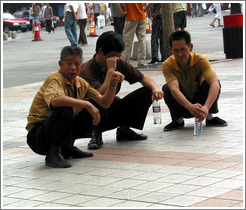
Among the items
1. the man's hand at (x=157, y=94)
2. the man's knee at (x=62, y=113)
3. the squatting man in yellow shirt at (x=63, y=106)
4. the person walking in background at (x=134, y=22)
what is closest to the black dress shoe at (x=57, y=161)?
the squatting man in yellow shirt at (x=63, y=106)

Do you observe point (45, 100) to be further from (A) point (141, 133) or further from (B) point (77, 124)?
(A) point (141, 133)

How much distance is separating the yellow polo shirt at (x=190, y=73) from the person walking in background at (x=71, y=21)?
12.2m

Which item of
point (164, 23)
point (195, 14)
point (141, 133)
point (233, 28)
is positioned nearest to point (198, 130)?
point (141, 133)

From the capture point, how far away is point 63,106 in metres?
5.67

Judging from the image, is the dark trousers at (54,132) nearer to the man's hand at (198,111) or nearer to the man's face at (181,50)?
the man's hand at (198,111)

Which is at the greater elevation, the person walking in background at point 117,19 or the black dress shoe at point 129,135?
the person walking in background at point 117,19

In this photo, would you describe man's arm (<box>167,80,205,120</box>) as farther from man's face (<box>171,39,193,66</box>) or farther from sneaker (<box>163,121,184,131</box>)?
sneaker (<box>163,121,184,131</box>)

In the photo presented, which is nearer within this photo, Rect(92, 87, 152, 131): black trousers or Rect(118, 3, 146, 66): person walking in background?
Rect(92, 87, 152, 131): black trousers

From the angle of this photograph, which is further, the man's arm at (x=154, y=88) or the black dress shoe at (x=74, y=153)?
the man's arm at (x=154, y=88)

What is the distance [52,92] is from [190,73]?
1970 mm

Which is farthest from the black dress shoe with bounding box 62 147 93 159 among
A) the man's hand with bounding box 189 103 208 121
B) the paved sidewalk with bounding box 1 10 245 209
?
the man's hand with bounding box 189 103 208 121

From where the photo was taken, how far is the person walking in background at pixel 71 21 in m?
19.0

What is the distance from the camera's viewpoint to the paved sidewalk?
4531 millimetres

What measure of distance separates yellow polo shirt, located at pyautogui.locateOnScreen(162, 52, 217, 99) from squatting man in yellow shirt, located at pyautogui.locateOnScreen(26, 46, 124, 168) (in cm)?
111
